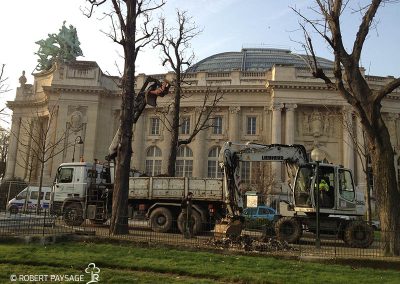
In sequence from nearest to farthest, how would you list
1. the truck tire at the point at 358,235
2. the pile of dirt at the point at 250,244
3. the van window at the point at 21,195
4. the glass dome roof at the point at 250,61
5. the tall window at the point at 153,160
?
→ the pile of dirt at the point at 250,244 → the truck tire at the point at 358,235 → the van window at the point at 21,195 → the tall window at the point at 153,160 → the glass dome roof at the point at 250,61

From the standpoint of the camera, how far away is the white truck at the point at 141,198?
61.5 ft

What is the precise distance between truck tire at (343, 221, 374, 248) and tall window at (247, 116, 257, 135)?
35863 millimetres

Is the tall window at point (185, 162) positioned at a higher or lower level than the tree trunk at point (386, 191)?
higher

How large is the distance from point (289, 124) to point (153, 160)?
1745 centimetres

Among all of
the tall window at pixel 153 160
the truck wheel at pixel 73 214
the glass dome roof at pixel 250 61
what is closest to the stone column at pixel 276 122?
the glass dome roof at pixel 250 61

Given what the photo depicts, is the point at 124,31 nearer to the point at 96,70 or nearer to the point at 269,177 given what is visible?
the point at 269,177

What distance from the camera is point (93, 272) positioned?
30.3ft

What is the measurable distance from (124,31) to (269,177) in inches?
1180

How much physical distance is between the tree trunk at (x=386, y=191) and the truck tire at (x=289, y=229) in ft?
13.0

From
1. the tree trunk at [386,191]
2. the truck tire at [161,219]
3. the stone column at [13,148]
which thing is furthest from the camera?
the stone column at [13,148]

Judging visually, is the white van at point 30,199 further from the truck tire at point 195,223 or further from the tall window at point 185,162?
the tall window at point 185,162

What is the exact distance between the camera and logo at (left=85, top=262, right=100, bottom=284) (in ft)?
28.1

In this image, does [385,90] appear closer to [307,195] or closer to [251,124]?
[307,195]

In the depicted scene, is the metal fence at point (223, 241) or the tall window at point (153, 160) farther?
the tall window at point (153, 160)
